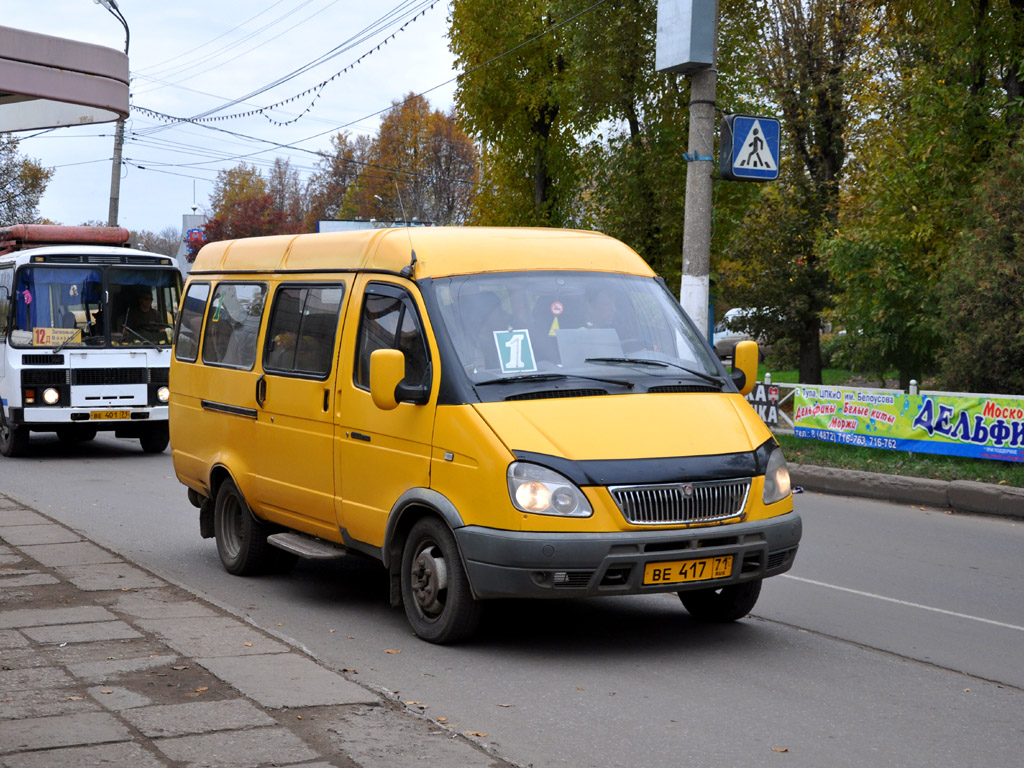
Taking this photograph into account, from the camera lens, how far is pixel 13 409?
17.0 meters

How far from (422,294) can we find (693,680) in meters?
2.50

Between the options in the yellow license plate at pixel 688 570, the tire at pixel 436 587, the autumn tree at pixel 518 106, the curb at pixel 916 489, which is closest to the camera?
the yellow license plate at pixel 688 570

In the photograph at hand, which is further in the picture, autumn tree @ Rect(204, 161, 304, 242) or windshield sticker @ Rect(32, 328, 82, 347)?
autumn tree @ Rect(204, 161, 304, 242)

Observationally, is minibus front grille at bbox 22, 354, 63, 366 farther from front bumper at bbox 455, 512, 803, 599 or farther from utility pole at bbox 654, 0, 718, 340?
front bumper at bbox 455, 512, 803, 599

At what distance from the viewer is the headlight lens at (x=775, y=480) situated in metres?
6.69

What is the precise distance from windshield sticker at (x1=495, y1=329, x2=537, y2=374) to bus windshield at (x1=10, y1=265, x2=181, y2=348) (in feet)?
38.5

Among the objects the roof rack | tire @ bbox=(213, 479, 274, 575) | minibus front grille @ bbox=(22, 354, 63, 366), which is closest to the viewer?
tire @ bbox=(213, 479, 274, 575)

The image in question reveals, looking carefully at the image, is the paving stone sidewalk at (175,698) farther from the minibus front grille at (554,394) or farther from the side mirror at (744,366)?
the side mirror at (744,366)

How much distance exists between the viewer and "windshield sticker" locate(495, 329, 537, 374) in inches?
268

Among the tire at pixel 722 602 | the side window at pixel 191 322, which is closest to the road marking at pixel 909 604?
the tire at pixel 722 602

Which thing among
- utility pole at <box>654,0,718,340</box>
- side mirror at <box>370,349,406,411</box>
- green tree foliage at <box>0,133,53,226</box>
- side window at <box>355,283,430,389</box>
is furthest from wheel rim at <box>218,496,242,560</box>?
green tree foliage at <box>0,133,53,226</box>

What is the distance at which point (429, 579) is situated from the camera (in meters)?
6.74

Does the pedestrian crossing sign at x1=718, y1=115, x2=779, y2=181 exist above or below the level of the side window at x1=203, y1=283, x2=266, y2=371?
above

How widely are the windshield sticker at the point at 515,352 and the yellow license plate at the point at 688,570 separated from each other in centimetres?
128
